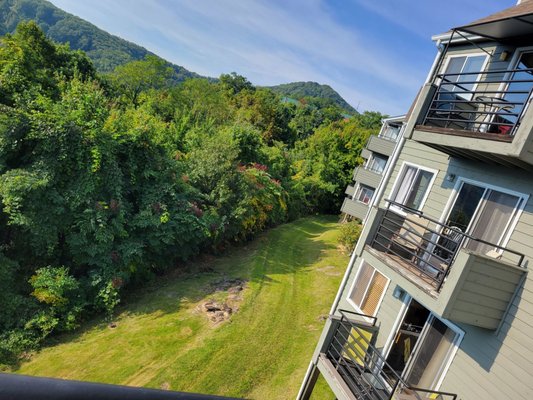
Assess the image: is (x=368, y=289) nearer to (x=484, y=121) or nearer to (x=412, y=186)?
(x=412, y=186)

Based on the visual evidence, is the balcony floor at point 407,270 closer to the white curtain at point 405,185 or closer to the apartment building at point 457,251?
the apartment building at point 457,251

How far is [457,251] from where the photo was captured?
21.5 ft

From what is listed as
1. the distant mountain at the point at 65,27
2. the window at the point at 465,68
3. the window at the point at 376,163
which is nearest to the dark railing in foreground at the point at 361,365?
the window at the point at 465,68

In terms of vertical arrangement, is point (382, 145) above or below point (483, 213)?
above

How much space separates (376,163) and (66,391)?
115 feet

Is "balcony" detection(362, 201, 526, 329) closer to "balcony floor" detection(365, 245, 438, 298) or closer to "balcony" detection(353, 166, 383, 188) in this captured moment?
"balcony floor" detection(365, 245, 438, 298)

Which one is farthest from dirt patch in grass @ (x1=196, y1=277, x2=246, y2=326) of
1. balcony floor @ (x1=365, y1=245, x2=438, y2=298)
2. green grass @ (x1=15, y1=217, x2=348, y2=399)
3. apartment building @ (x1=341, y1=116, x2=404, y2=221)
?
apartment building @ (x1=341, y1=116, x2=404, y2=221)

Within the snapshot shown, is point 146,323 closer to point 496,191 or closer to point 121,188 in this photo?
point 121,188

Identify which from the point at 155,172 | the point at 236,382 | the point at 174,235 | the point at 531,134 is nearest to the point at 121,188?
the point at 155,172

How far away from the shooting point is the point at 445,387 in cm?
713

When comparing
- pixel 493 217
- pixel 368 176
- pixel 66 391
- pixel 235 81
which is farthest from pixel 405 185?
pixel 235 81

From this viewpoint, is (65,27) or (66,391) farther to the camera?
(65,27)

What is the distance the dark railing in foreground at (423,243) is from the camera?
7051 mm

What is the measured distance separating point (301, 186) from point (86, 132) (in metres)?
25.6
